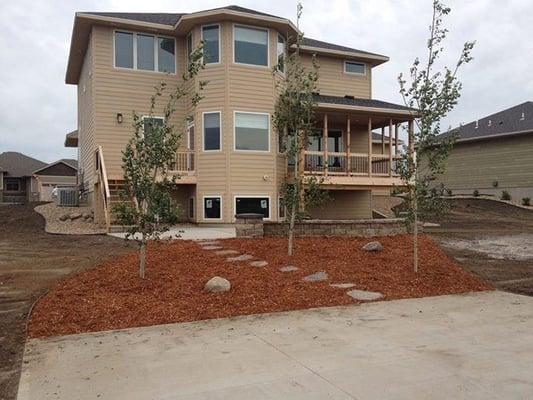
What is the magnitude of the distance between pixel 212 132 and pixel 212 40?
322cm

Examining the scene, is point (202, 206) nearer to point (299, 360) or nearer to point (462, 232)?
point (462, 232)

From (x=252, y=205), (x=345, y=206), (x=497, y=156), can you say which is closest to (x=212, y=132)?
(x=252, y=205)

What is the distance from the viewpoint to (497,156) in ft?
97.1

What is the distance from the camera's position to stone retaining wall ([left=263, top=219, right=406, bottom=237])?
12781 mm

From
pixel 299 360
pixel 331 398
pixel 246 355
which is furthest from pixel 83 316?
pixel 331 398

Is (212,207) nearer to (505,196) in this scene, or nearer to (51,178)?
(505,196)

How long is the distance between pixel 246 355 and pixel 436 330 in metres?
2.29

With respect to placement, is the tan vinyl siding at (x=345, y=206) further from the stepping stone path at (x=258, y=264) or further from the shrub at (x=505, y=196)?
the shrub at (x=505, y=196)

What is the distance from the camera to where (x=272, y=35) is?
1692 centimetres

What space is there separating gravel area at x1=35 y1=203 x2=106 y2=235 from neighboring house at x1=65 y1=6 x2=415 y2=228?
2.43 ft

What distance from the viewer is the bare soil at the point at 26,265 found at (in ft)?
15.4

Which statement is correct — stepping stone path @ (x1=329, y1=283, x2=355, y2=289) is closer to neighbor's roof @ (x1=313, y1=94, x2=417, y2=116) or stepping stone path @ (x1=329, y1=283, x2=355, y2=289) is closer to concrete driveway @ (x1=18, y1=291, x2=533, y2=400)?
concrete driveway @ (x1=18, y1=291, x2=533, y2=400)

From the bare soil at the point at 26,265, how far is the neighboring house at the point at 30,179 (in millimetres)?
28001

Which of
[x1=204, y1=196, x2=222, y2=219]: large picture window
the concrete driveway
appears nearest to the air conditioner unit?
[x1=204, y1=196, x2=222, y2=219]: large picture window
